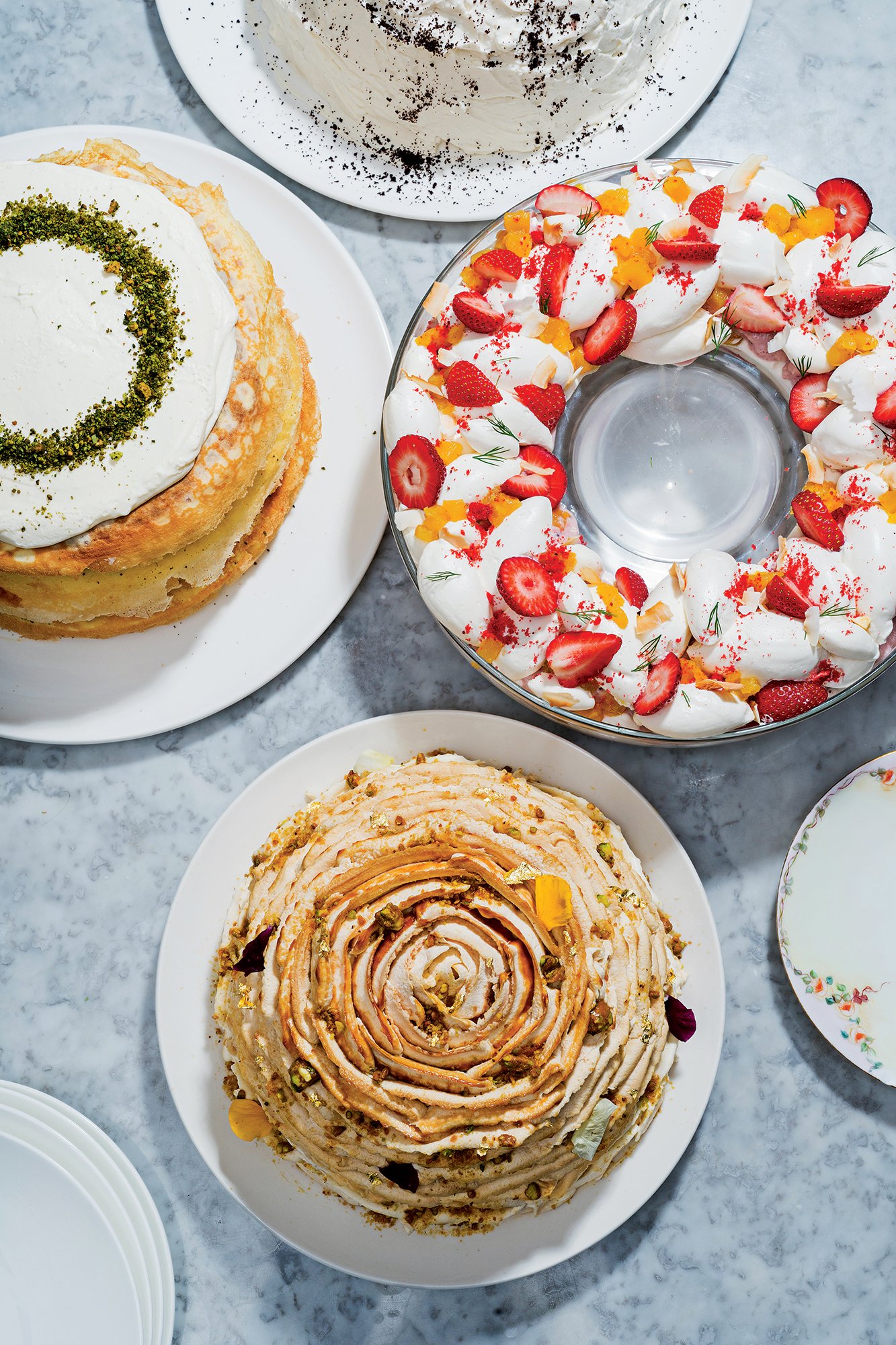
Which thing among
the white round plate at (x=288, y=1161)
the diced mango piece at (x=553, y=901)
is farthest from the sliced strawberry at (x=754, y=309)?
the diced mango piece at (x=553, y=901)

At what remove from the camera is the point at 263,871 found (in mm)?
1844

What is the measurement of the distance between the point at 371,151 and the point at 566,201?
0.51 m

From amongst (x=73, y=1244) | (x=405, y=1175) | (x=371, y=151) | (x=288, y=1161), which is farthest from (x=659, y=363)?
(x=73, y=1244)

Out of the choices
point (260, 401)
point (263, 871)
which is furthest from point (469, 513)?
point (263, 871)

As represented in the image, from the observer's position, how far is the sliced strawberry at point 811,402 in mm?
1688

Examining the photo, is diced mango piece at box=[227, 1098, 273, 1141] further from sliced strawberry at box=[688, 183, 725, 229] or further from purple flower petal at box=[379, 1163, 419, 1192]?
sliced strawberry at box=[688, 183, 725, 229]

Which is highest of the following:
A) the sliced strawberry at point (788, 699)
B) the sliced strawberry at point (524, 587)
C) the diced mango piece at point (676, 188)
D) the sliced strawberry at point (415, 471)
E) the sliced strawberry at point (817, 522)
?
the diced mango piece at point (676, 188)

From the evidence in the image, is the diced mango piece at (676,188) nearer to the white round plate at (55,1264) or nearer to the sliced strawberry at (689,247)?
the sliced strawberry at (689,247)

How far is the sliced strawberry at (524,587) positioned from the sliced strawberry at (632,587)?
0.16m

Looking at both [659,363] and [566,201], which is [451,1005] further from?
[566,201]

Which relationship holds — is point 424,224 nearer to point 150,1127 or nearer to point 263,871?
point 263,871

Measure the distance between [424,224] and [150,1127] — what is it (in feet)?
6.06

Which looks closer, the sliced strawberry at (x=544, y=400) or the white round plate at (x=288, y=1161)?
the sliced strawberry at (x=544, y=400)

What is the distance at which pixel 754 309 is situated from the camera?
5.44 ft
